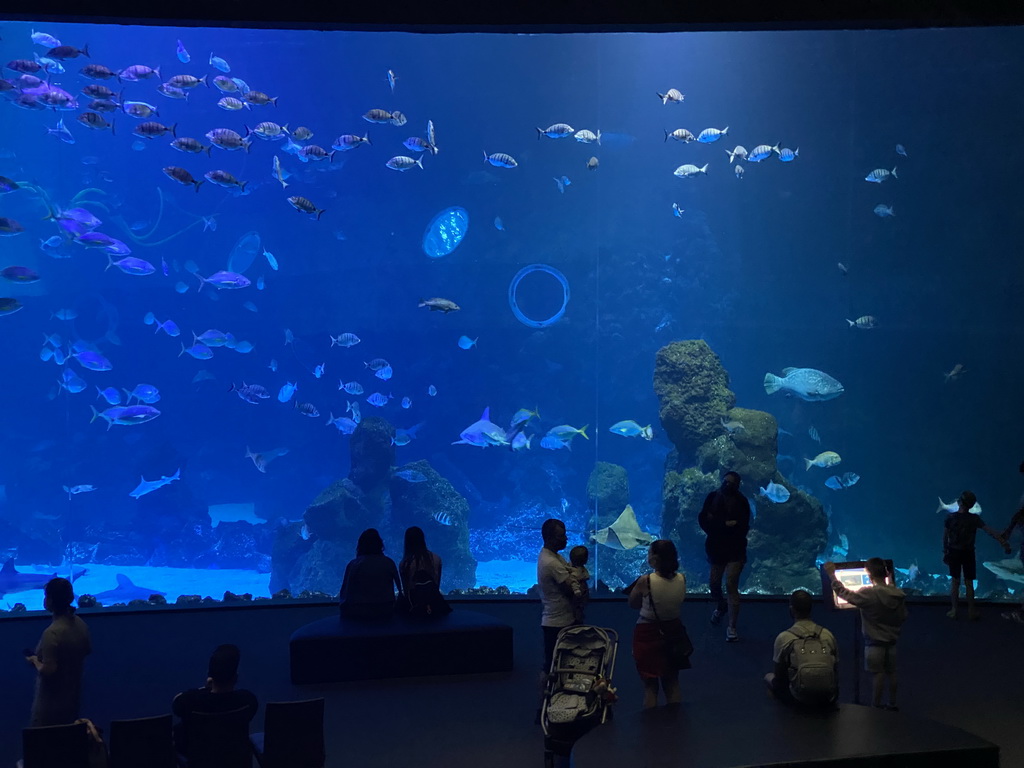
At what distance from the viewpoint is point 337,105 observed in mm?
29641

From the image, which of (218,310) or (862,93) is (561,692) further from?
(218,310)

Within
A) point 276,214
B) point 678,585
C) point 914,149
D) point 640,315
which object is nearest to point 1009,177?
point 914,149

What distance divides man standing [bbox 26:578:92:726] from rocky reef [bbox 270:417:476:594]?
38.9 ft

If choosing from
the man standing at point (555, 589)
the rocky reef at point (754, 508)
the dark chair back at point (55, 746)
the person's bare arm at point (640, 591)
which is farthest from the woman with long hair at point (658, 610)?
the rocky reef at point (754, 508)

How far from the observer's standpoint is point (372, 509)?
53.6 feet

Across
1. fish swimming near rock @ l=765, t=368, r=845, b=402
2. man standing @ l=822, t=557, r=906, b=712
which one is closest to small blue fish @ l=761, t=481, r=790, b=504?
fish swimming near rock @ l=765, t=368, r=845, b=402

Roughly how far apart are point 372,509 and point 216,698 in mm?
13267

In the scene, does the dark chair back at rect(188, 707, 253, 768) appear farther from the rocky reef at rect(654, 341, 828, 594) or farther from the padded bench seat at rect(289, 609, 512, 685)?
the rocky reef at rect(654, 341, 828, 594)

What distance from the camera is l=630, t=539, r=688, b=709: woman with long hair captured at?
4199 millimetres

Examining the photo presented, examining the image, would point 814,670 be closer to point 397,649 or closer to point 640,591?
point 640,591

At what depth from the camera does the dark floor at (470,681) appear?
4.42m

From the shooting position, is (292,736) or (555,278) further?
(555,278)

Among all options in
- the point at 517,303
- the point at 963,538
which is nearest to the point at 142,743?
the point at 963,538

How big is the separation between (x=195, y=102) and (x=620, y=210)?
19436 mm
